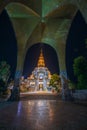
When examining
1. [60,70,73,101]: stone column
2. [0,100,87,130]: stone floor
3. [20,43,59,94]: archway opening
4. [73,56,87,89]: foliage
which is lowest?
[0,100,87,130]: stone floor

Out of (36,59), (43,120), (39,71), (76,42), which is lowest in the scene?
(43,120)

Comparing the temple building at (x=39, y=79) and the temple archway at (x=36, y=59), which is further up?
the temple archway at (x=36, y=59)

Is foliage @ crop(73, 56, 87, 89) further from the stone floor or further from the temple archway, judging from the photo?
the temple archway

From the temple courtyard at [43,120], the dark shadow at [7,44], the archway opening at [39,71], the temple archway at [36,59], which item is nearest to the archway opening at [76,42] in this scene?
the temple archway at [36,59]

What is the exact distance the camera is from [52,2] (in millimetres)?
14820

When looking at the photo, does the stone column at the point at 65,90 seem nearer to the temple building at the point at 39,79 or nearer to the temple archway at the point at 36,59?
the temple archway at the point at 36,59

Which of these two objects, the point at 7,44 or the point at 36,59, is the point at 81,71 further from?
the point at 36,59

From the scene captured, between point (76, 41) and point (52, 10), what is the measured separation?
1813 cm

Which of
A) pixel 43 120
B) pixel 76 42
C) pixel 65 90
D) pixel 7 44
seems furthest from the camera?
pixel 76 42

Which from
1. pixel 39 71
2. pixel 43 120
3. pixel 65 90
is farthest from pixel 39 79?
pixel 43 120

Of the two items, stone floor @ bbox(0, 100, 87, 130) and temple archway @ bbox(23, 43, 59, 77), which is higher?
temple archway @ bbox(23, 43, 59, 77)

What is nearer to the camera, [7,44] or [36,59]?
[7,44]

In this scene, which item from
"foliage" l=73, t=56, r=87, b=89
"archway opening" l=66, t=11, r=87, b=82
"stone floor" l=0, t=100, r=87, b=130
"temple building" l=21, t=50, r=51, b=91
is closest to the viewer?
"stone floor" l=0, t=100, r=87, b=130

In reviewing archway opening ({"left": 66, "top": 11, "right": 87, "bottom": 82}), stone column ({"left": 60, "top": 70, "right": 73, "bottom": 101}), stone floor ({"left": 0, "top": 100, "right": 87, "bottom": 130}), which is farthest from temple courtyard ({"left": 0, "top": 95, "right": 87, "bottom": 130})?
archway opening ({"left": 66, "top": 11, "right": 87, "bottom": 82})
